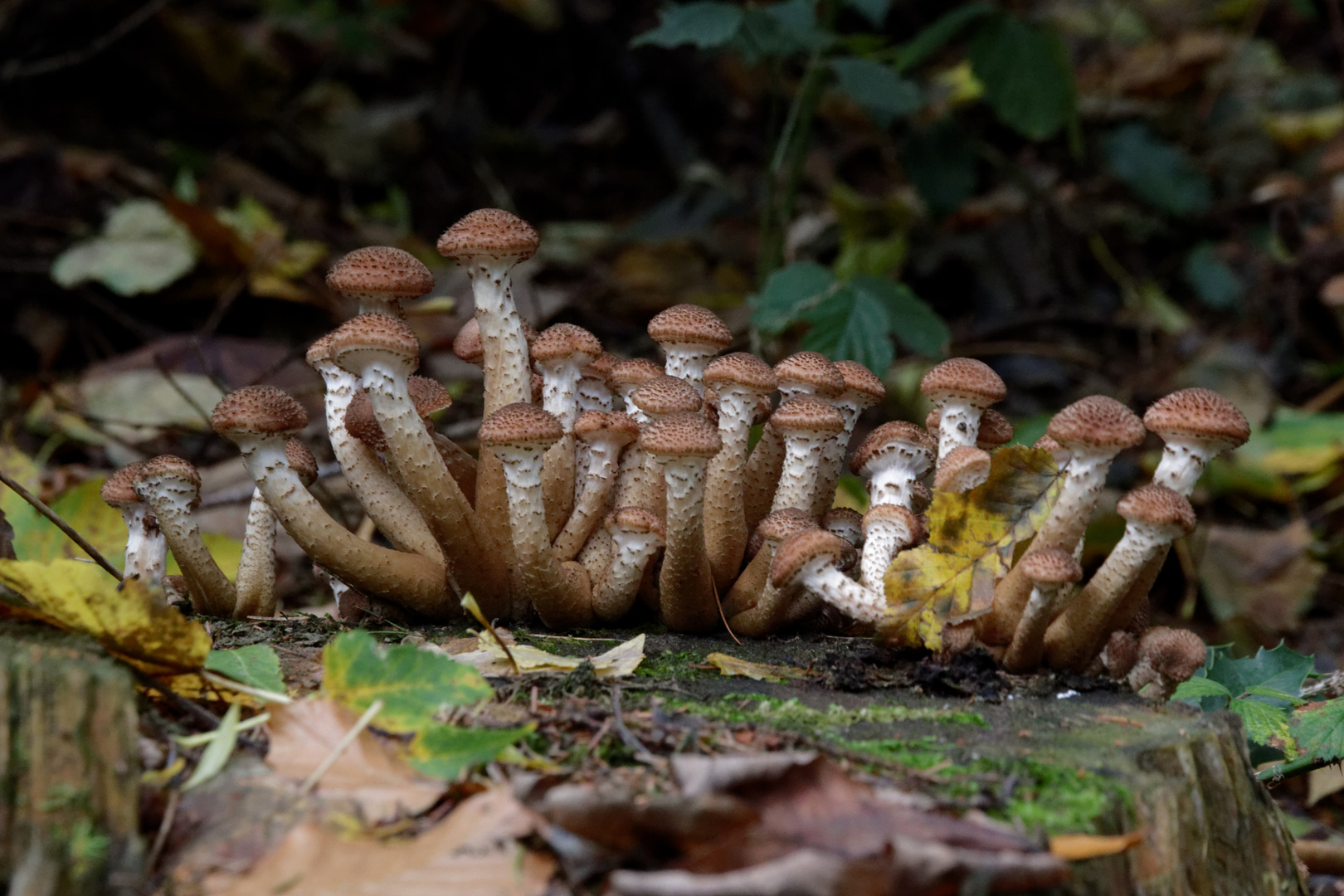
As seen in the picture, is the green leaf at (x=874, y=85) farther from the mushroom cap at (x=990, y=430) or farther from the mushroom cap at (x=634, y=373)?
the mushroom cap at (x=634, y=373)

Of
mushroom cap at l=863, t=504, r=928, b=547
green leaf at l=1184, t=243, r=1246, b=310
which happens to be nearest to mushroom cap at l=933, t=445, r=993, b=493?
mushroom cap at l=863, t=504, r=928, b=547

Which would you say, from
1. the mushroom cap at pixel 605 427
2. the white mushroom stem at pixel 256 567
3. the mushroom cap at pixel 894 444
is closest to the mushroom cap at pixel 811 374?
the mushroom cap at pixel 894 444

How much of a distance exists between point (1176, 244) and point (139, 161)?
7.89 m

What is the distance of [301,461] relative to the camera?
2.64 metres

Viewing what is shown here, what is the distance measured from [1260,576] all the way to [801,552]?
375 cm

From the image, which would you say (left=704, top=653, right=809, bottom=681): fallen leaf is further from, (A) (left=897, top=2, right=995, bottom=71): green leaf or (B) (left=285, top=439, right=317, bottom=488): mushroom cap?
(A) (left=897, top=2, right=995, bottom=71): green leaf

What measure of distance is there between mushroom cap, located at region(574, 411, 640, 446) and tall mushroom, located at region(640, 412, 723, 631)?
0.22ft

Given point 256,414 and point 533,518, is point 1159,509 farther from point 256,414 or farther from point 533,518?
point 256,414

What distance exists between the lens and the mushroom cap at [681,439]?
230 cm

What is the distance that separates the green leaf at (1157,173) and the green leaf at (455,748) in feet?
25.1

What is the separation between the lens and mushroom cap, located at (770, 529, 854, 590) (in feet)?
7.64

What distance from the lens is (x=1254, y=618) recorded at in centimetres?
496

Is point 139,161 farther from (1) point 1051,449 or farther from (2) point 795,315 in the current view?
(1) point 1051,449

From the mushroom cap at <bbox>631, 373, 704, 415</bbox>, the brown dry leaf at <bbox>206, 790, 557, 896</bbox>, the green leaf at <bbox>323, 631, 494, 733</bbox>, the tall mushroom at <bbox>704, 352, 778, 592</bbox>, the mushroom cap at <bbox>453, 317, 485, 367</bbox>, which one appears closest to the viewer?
the brown dry leaf at <bbox>206, 790, 557, 896</bbox>
